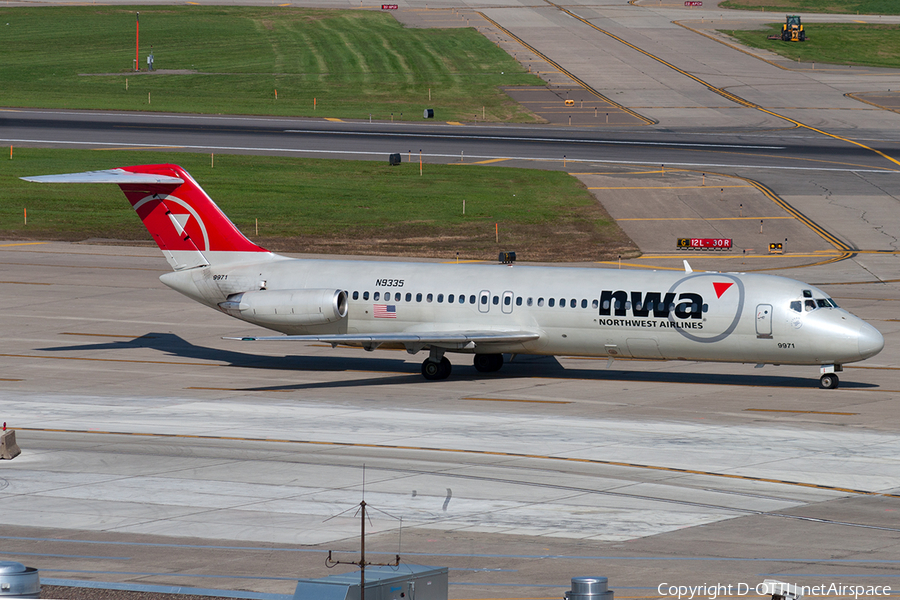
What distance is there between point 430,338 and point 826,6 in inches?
5470

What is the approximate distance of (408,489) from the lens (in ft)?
89.4

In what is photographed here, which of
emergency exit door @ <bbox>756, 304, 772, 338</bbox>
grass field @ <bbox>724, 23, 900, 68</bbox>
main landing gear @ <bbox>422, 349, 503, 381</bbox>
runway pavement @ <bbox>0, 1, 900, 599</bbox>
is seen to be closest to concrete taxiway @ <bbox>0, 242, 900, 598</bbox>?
runway pavement @ <bbox>0, 1, 900, 599</bbox>

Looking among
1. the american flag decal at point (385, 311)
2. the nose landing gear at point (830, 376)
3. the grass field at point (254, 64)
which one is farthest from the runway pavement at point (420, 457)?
the grass field at point (254, 64)

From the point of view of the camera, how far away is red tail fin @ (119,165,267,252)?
43875mm

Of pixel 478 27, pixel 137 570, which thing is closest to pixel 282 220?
pixel 137 570

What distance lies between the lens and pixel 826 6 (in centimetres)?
16225

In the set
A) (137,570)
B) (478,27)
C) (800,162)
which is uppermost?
(478,27)

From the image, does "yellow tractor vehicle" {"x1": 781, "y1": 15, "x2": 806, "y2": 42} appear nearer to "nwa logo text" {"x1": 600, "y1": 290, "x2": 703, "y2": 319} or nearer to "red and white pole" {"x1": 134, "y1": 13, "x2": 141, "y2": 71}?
"red and white pole" {"x1": 134, "y1": 13, "x2": 141, "y2": 71}

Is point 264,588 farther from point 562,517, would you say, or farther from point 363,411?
point 363,411

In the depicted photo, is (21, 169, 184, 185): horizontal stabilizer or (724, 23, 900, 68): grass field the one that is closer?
(21, 169, 184, 185): horizontal stabilizer

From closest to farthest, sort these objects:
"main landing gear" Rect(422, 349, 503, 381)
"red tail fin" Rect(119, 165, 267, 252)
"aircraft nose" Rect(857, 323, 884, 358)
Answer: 1. "aircraft nose" Rect(857, 323, 884, 358)
2. "main landing gear" Rect(422, 349, 503, 381)
3. "red tail fin" Rect(119, 165, 267, 252)

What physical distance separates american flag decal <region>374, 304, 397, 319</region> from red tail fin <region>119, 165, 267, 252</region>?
5084 millimetres

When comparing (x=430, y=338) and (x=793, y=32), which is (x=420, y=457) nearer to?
(x=430, y=338)

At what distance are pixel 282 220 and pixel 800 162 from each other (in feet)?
123
